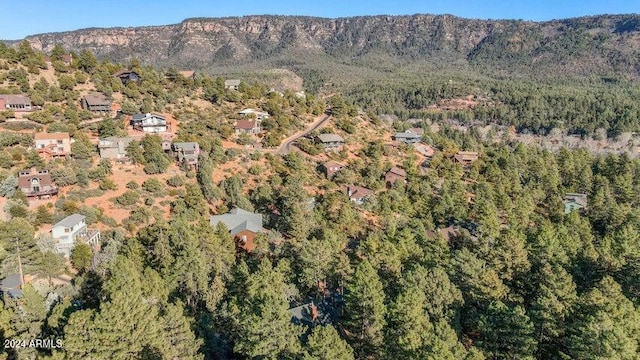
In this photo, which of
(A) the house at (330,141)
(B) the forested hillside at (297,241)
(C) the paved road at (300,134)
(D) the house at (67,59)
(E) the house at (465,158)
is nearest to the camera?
(B) the forested hillside at (297,241)

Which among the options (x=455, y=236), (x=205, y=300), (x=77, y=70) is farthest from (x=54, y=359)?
(x=77, y=70)

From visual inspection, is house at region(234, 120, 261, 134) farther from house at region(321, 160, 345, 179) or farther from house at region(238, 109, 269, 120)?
house at region(321, 160, 345, 179)

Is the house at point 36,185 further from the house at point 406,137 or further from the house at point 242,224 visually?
the house at point 406,137

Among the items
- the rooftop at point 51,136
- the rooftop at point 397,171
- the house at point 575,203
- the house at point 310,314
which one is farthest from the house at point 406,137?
the house at point 310,314

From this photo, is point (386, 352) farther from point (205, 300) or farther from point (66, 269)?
point (66, 269)

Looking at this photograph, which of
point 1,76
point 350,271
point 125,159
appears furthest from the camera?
point 1,76
